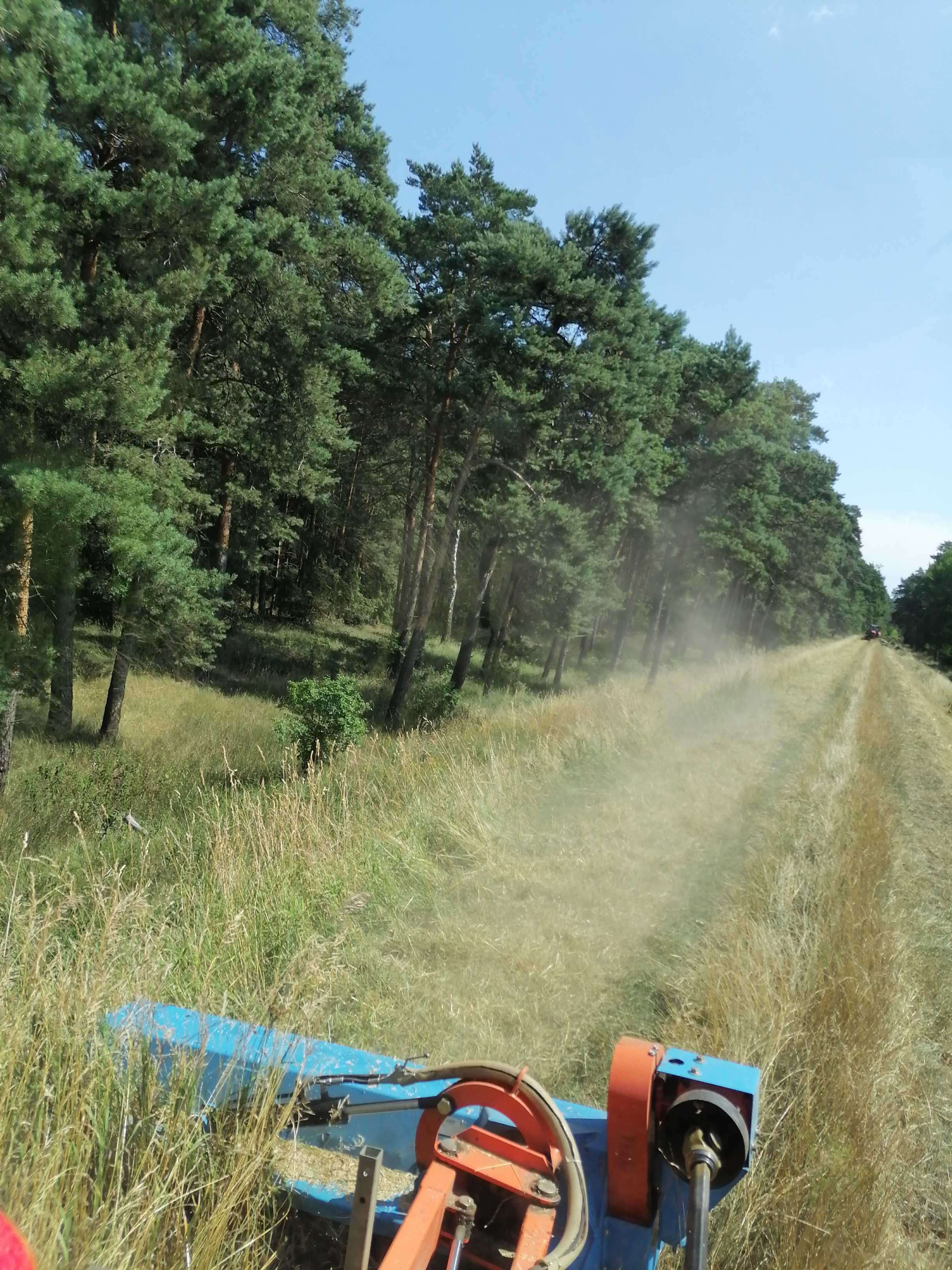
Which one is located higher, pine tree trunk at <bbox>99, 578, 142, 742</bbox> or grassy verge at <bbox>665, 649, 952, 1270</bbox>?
grassy verge at <bbox>665, 649, 952, 1270</bbox>

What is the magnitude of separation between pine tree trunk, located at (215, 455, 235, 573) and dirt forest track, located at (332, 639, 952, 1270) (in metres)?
15.3

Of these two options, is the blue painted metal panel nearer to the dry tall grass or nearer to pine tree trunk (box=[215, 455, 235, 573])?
the dry tall grass

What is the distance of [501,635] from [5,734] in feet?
62.8

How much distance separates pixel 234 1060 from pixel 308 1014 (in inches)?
12.0

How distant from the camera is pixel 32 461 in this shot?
12984 mm

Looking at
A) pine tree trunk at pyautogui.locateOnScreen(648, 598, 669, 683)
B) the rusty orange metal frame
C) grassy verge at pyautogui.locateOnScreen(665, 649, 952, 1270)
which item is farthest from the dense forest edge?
the rusty orange metal frame

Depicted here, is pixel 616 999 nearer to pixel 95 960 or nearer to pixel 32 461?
pixel 95 960

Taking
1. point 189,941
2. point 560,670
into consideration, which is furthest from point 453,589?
point 189,941

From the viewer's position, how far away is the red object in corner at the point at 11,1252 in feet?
4.21

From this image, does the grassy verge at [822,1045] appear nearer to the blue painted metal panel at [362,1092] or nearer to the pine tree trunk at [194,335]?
the blue painted metal panel at [362,1092]

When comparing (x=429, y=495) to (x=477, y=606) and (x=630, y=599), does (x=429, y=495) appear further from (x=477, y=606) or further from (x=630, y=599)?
(x=630, y=599)

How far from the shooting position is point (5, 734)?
1272 centimetres

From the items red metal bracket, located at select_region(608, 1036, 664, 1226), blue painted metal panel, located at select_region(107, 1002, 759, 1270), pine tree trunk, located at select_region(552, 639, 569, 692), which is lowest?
pine tree trunk, located at select_region(552, 639, 569, 692)

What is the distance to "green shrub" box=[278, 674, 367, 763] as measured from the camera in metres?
13.4
